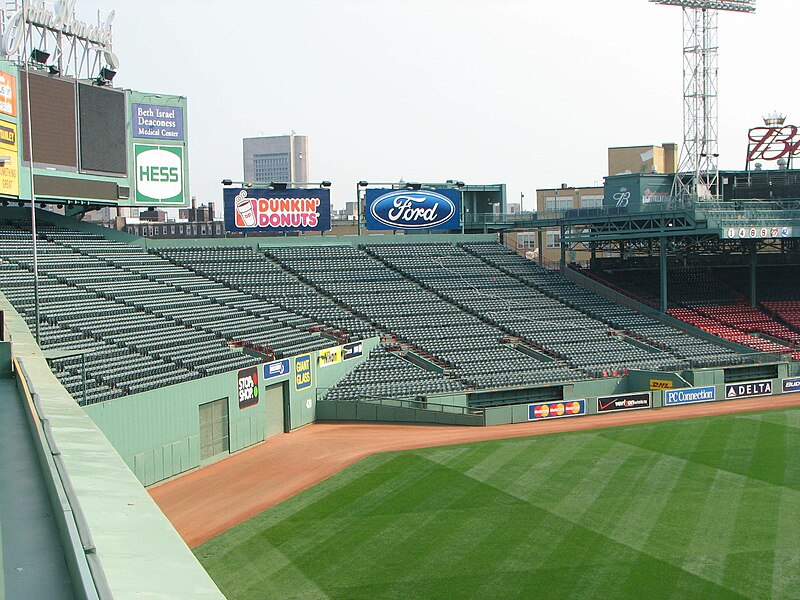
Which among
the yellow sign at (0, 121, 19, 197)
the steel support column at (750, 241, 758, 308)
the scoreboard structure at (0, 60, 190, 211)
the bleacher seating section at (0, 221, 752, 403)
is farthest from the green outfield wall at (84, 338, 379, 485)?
the steel support column at (750, 241, 758, 308)

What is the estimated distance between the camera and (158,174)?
4128 centimetres

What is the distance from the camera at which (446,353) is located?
39250mm

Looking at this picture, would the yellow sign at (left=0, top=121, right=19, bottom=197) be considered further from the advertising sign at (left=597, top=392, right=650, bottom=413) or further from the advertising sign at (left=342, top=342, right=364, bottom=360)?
the advertising sign at (left=597, top=392, right=650, bottom=413)

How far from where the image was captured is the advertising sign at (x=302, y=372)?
32281 millimetres

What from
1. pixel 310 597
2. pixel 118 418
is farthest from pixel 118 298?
pixel 310 597

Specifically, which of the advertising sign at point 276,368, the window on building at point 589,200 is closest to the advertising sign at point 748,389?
the advertising sign at point 276,368

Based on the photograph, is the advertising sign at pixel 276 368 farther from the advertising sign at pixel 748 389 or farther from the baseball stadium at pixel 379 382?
the advertising sign at pixel 748 389

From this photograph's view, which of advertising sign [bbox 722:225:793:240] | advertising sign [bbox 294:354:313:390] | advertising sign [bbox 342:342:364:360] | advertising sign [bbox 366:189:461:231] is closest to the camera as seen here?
advertising sign [bbox 294:354:313:390]

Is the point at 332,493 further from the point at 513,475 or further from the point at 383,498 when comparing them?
the point at 513,475

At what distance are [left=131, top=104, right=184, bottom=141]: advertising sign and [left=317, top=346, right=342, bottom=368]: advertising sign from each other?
1449cm

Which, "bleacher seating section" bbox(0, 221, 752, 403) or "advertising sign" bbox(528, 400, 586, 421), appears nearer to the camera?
"bleacher seating section" bbox(0, 221, 752, 403)

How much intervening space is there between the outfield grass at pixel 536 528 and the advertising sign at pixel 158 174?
20497mm

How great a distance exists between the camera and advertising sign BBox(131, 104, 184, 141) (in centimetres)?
4050

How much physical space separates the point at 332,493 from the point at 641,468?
32.3ft
